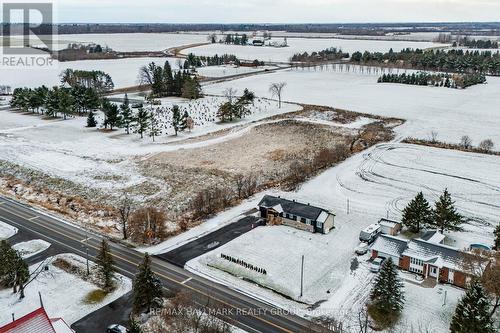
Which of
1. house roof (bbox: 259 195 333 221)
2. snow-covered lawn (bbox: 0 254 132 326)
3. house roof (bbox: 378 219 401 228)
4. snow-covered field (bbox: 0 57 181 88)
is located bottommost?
snow-covered lawn (bbox: 0 254 132 326)

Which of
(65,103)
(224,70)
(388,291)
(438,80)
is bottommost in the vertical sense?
(388,291)

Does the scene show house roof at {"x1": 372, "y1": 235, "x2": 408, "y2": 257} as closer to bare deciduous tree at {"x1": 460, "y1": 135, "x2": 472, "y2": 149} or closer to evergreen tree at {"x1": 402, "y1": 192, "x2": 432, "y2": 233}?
evergreen tree at {"x1": 402, "y1": 192, "x2": 432, "y2": 233}

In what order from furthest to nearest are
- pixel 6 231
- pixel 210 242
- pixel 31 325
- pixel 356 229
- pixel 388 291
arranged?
pixel 356 229
pixel 6 231
pixel 210 242
pixel 388 291
pixel 31 325

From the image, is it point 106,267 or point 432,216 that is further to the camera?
point 432,216

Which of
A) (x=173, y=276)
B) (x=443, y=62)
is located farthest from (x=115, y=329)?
(x=443, y=62)

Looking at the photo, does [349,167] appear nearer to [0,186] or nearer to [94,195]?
[94,195]

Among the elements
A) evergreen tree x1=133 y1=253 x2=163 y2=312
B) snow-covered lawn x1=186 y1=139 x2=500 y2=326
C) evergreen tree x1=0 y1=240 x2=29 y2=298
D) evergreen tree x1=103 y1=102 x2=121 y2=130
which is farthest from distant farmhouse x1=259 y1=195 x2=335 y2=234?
evergreen tree x1=103 y1=102 x2=121 y2=130

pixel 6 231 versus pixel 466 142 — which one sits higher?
pixel 466 142

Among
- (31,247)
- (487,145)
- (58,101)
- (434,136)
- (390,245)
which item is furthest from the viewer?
(58,101)

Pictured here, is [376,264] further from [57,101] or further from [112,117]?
[57,101]
